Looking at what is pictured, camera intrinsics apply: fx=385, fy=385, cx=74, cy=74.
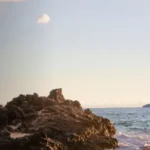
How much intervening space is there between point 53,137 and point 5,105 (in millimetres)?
10649

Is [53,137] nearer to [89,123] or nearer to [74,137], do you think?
[74,137]

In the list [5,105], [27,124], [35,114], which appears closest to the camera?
[27,124]

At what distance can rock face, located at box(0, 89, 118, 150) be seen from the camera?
20438 millimetres

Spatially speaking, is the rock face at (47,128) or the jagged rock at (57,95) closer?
the rock face at (47,128)

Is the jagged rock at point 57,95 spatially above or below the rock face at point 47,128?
above

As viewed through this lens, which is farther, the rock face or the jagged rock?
the jagged rock

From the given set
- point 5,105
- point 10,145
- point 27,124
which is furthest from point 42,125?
point 5,105

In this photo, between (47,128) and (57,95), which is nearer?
(47,128)

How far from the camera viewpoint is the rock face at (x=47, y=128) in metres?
20.4

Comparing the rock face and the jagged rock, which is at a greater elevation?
the jagged rock

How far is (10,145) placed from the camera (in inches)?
799

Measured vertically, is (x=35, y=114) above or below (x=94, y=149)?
above

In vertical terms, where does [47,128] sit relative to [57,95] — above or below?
below

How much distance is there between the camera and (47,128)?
23.8 metres
